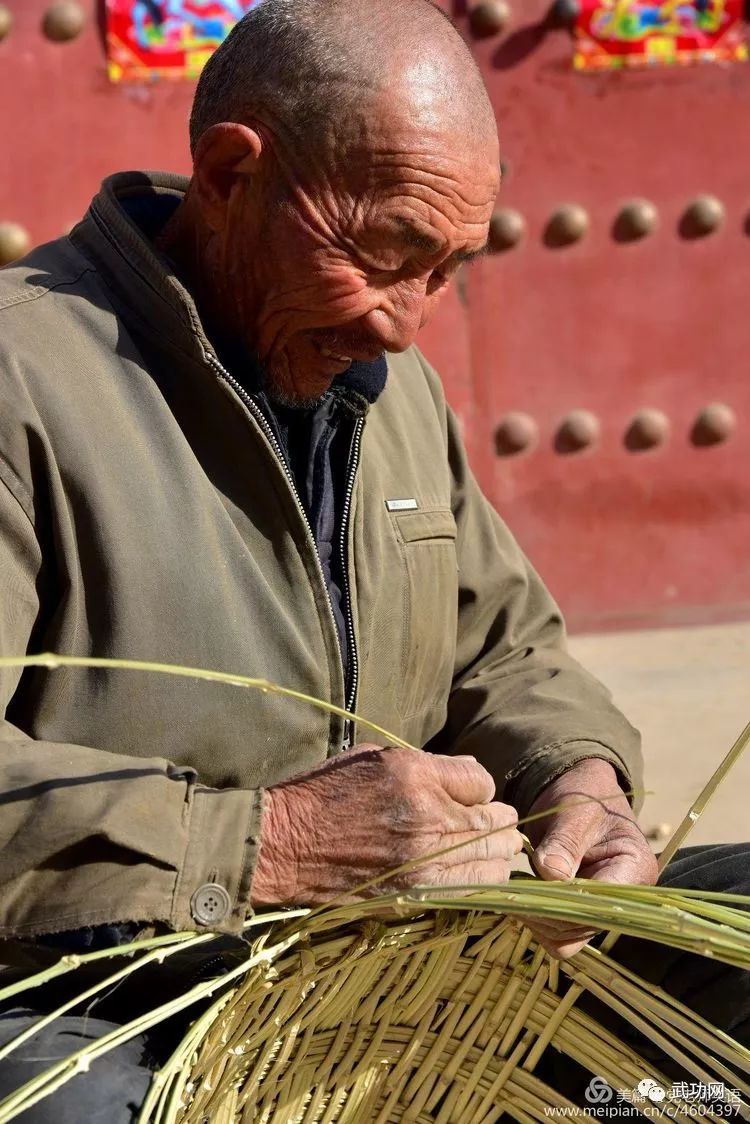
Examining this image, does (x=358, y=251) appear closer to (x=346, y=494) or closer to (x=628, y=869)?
(x=346, y=494)

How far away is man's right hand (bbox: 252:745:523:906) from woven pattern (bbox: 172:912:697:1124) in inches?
2.0

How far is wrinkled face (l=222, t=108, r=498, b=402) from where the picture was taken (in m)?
1.50

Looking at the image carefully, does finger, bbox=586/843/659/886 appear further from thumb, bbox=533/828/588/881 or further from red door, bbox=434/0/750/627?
red door, bbox=434/0/750/627

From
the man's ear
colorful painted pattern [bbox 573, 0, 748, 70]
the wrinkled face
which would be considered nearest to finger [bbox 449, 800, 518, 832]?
the wrinkled face

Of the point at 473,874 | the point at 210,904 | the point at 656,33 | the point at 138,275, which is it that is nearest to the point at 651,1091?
the point at 473,874

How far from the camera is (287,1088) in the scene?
137 cm

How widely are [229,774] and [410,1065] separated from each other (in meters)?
0.36

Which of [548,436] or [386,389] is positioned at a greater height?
[386,389]

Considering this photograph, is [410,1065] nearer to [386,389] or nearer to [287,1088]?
Result: [287,1088]

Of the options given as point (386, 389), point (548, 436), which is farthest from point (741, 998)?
point (548, 436)

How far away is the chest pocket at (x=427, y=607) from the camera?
1.71m

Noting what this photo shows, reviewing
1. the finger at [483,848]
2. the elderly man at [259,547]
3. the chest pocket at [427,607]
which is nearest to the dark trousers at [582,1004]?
the elderly man at [259,547]

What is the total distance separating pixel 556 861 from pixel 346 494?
0.49m

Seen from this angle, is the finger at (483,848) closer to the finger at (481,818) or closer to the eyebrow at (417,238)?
the finger at (481,818)
